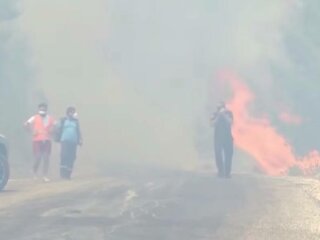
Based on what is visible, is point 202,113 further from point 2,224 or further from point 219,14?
point 2,224

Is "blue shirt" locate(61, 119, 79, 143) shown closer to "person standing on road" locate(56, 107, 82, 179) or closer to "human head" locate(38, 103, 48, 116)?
"person standing on road" locate(56, 107, 82, 179)

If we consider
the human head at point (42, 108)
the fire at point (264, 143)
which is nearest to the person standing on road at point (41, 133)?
the human head at point (42, 108)

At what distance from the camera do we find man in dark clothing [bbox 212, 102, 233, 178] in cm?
2019

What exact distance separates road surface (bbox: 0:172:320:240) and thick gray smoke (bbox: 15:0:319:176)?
16.9m

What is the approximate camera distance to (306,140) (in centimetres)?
3591

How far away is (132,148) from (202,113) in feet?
15.7

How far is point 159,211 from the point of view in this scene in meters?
12.5

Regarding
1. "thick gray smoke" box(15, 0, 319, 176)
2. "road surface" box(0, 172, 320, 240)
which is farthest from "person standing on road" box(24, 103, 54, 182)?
"thick gray smoke" box(15, 0, 319, 176)

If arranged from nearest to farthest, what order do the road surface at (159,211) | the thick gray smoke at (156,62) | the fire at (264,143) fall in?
the road surface at (159,211) < the fire at (264,143) < the thick gray smoke at (156,62)

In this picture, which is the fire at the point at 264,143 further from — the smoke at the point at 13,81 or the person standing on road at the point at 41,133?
the person standing on road at the point at 41,133

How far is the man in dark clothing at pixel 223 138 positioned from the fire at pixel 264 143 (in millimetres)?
8037

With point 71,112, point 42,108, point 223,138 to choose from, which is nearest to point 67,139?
point 71,112

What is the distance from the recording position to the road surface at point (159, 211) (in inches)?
413

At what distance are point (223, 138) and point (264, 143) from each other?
1152 centimetres
